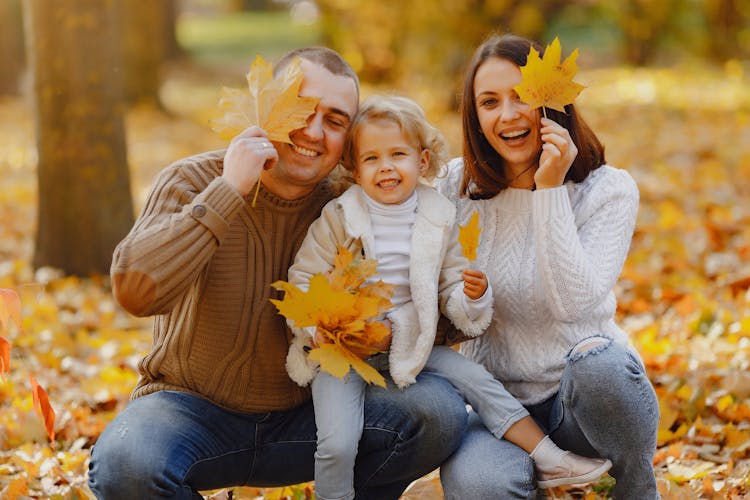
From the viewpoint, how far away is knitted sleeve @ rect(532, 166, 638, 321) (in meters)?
2.46

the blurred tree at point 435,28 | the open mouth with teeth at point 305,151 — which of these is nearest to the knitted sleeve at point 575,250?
the open mouth with teeth at point 305,151

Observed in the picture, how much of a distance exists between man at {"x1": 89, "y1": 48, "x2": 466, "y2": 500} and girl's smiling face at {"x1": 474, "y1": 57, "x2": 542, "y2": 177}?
1.27 feet

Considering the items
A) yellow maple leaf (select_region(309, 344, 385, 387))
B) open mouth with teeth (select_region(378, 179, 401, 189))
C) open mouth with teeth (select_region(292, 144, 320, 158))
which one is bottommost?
yellow maple leaf (select_region(309, 344, 385, 387))

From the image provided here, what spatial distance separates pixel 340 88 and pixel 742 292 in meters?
2.94

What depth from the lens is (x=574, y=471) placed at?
94.9 inches

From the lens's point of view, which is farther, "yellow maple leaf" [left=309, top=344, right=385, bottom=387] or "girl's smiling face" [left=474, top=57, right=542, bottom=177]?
"girl's smiling face" [left=474, top=57, right=542, bottom=177]

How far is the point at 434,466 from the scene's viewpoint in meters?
2.51

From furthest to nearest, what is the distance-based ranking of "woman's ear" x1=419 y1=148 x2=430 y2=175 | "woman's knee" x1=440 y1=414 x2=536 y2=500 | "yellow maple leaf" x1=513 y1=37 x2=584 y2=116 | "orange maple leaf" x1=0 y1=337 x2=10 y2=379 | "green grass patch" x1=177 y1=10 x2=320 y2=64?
"green grass patch" x1=177 y1=10 x2=320 y2=64, "woman's ear" x1=419 y1=148 x2=430 y2=175, "yellow maple leaf" x1=513 y1=37 x2=584 y2=116, "woman's knee" x1=440 y1=414 x2=536 y2=500, "orange maple leaf" x1=0 y1=337 x2=10 y2=379

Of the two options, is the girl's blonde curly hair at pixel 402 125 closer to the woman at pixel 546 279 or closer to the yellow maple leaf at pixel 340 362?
the woman at pixel 546 279

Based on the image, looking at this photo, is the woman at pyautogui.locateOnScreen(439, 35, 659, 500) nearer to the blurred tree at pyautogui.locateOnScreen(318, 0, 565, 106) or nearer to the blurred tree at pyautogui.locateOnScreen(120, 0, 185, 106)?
the blurred tree at pyautogui.locateOnScreen(318, 0, 565, 106)

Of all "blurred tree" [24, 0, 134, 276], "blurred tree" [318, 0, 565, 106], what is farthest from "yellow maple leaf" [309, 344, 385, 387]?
"blurred tree" [318, 0, 565, 106]

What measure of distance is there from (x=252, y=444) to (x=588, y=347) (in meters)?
0.95

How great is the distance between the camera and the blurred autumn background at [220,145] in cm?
326

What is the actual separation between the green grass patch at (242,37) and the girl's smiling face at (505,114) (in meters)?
16.2
